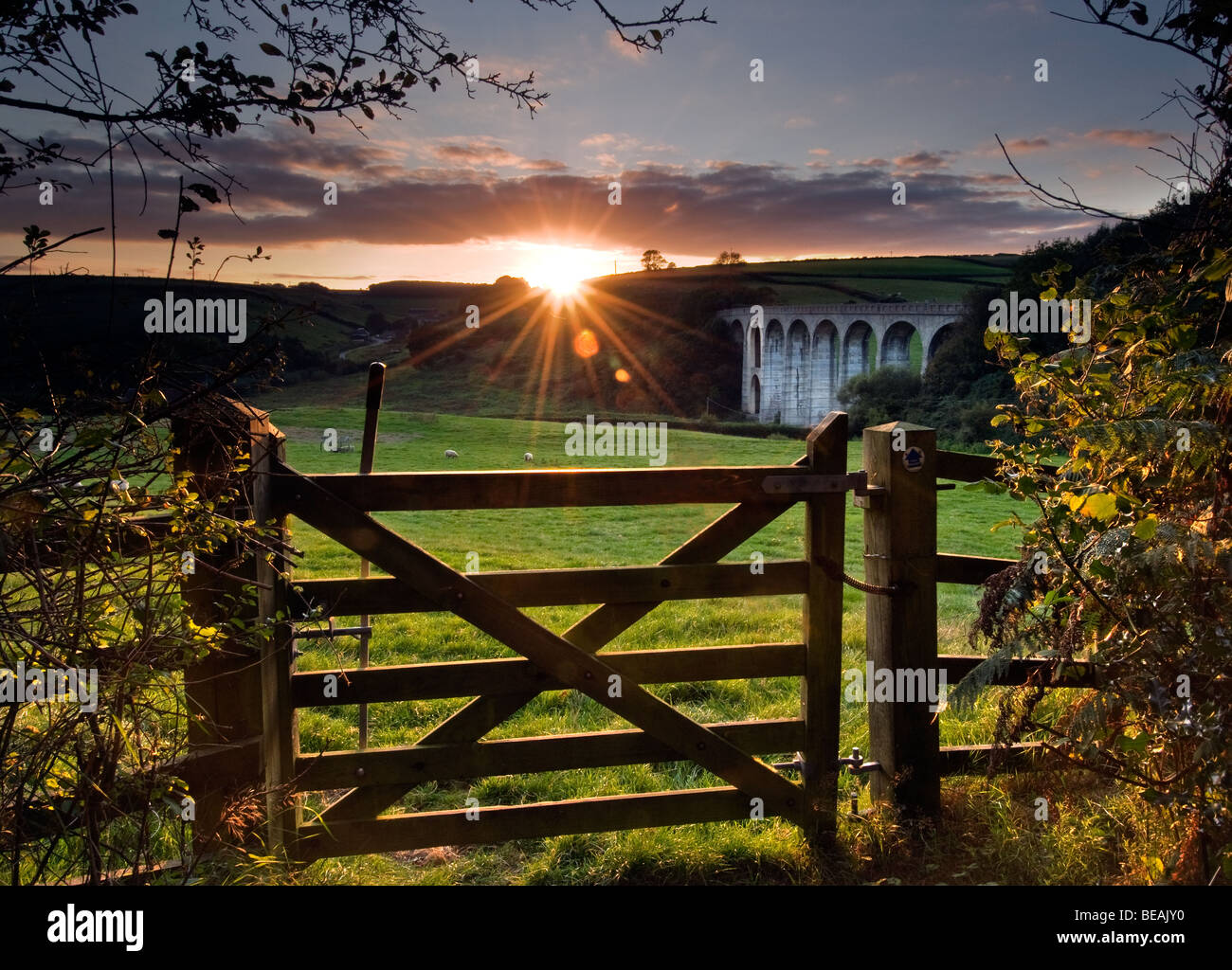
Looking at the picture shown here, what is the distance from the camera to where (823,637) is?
4129 millimetres

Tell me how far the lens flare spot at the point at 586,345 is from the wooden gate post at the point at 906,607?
71.1 meters

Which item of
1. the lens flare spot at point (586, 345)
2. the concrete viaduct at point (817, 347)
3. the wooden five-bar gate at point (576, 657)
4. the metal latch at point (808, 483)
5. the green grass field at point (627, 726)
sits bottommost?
the green grass field at point (627, 726)

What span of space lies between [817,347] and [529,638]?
5565cm

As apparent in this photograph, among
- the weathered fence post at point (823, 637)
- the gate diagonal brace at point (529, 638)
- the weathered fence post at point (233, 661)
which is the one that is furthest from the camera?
the weathered fence post at point (823, 637)

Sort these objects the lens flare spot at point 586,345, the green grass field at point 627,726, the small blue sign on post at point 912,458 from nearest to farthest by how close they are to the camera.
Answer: the green grass field at point 627,726 → the small blue sign on post at point 912,458 → the lens flare spot at point 586,345

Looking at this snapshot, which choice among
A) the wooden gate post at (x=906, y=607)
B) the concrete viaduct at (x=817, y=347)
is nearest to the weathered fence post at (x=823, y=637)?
the wooden gate post at (x=906, y=607)

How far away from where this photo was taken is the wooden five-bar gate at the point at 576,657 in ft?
A: 11.5

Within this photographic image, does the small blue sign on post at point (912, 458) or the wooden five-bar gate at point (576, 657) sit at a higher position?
the small blue sign on post at point (912, 458)

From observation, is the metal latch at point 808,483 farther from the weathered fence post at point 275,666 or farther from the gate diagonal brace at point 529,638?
the weathered fence post at point 275,666

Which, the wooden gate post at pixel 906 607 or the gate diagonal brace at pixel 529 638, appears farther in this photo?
the wooden gate post at pixel 906 607
